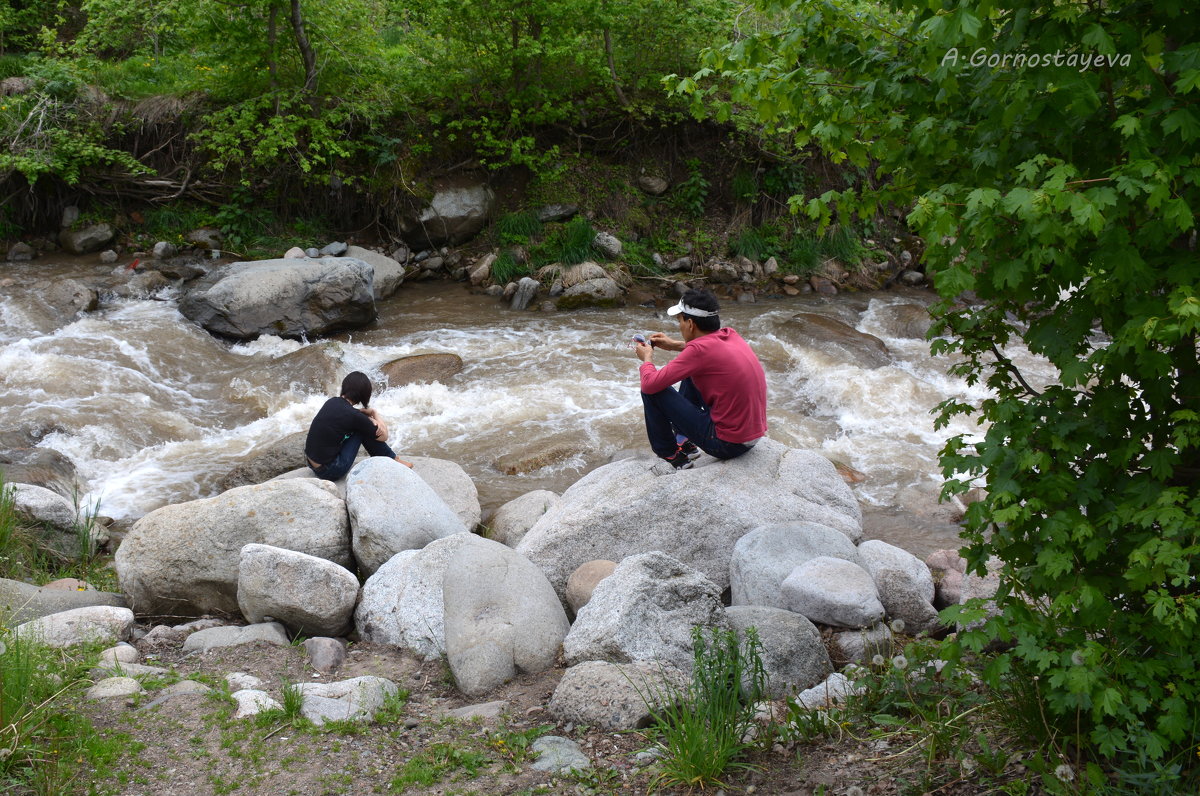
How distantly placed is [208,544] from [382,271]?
895 centimetres

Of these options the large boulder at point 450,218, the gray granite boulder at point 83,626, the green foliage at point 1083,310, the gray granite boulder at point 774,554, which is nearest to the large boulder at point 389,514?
the gray granite boulder at point 83,626

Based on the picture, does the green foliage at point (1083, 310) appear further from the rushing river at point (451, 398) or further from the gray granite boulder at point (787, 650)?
the rushing river at point (451, 398)

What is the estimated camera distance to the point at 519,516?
727 cm

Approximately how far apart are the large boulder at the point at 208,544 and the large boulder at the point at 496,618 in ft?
4.43

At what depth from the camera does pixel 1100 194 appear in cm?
254

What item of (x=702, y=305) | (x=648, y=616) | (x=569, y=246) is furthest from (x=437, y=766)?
(x=569, y=246)

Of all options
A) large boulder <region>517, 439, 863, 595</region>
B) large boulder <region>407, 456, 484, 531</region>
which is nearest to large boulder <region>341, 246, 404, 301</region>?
large boulder <region>407, 456, 484, 531</region>

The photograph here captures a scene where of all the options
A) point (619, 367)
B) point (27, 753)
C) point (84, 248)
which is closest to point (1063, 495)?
point (27, 753)

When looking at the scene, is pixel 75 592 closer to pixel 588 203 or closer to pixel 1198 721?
pixel 1198 721

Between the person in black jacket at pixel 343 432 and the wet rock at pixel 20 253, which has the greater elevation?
the person in black jacket at pixel 343 432

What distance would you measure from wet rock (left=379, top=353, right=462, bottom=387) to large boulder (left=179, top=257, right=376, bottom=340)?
1815 mm

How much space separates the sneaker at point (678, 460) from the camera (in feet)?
21.3

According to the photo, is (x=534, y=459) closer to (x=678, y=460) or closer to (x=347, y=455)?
(x=347, y=455)

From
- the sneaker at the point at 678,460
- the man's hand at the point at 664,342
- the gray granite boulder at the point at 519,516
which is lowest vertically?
the gray granite boulder at the point at 519,516
